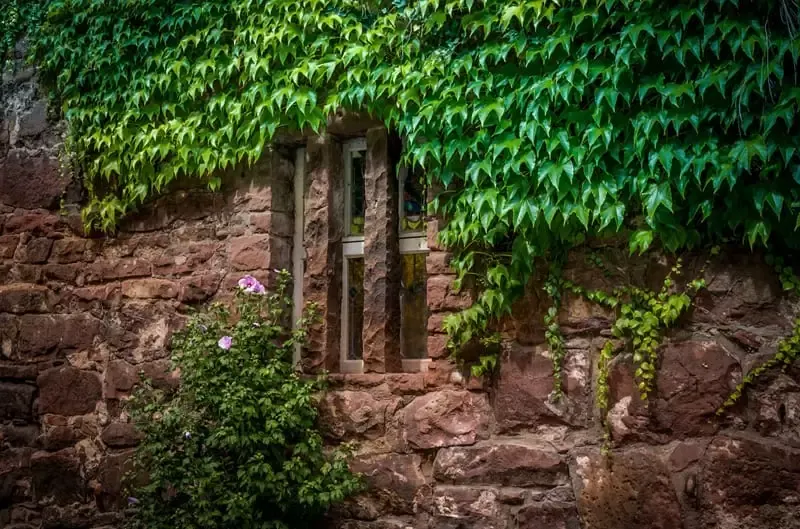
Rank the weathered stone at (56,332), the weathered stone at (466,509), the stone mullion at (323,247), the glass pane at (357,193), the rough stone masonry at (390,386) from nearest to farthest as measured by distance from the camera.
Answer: the rough stone masonry at (390,386)
the weathered stone at (466,509)
the stone mullion at (323,247)
the glass pane at (357,193)
the weathered stone at (56,332)

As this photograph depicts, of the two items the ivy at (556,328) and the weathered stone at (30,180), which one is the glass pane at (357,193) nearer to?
the ivy at (556,328)

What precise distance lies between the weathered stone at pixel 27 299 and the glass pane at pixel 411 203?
7.46 ft

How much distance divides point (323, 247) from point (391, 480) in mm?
1171

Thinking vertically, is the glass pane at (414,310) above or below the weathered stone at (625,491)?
above

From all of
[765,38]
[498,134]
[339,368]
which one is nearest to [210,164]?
[339,368]

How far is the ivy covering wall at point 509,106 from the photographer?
3068 millimetres

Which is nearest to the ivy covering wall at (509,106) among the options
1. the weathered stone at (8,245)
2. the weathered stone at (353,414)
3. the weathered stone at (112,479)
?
the weathered stone at (353,414)

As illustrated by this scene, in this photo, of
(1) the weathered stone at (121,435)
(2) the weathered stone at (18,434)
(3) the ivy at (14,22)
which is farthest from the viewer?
(3) the ivy at (14,22)

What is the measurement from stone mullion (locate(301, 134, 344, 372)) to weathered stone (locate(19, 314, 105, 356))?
1.38m

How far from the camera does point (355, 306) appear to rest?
4160 millimetres

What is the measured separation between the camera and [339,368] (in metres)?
4.12

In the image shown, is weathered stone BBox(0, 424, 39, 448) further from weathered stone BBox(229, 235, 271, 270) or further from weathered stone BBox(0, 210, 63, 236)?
weathered stone BBox(229, 235, 271, 270)

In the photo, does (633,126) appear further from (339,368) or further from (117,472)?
(117,472)

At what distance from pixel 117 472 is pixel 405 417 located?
1741mm
